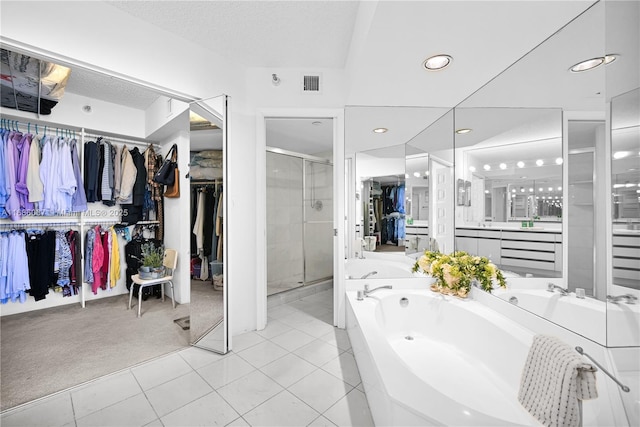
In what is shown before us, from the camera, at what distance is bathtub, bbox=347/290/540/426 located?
0.94 meters

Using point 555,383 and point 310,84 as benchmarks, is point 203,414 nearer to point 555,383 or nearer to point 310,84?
point 555,383

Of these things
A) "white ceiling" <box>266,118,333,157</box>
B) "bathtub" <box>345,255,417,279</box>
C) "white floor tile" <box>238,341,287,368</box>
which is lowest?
"white floor tile" <box>238,341,287,368</box>

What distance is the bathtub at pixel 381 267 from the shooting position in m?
2.44

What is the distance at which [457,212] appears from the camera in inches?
85.4

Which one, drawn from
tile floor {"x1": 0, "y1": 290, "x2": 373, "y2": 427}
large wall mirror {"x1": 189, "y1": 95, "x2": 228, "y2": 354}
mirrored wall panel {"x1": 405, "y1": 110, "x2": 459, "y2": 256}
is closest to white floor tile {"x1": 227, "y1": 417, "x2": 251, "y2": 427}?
tile floor {"x1": 0, "y1": 290, "x2": 373, "y2": 427}

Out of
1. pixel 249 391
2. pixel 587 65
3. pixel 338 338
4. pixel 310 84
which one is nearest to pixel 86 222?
pixel 249 391

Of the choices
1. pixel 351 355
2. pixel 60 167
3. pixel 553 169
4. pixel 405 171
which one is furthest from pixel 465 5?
pixel 60 167

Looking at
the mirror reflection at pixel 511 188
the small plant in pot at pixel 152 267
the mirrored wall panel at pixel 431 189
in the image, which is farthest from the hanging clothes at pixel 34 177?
the mirror reflection at pixel 511 188

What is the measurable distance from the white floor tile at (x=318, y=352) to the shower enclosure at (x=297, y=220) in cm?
129

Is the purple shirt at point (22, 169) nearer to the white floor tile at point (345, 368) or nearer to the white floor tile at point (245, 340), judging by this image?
the white floor tile at point (245, 340)

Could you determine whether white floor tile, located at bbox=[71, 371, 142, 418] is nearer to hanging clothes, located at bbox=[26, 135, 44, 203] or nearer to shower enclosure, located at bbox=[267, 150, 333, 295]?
shower enclosure, located at bbox=[267, 150, 333, 295]

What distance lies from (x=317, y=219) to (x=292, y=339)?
1.94m

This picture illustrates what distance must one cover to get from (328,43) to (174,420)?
2.81 m

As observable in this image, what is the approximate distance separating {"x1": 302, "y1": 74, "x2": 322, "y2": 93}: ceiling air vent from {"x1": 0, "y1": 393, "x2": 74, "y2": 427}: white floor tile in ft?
9.44
